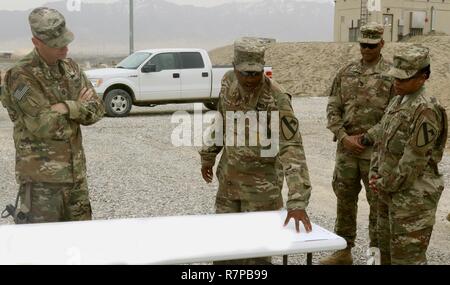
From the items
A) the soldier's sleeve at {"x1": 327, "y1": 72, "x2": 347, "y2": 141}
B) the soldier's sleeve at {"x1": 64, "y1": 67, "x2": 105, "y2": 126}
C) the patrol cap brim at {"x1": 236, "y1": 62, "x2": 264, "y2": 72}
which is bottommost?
the soldier's sleeve at {"x1": 327, "y1": 72, "x2": 347, "y2": 141}

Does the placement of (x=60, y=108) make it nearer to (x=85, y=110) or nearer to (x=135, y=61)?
(x=85, y=110)

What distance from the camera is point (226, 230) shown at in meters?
3.45

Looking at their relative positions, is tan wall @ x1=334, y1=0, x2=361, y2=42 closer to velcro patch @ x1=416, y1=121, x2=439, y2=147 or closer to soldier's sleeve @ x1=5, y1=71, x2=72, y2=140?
velcro patch @ x1=416, y1=121, x2=439, y2=147

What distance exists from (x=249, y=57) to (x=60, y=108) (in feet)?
3.91

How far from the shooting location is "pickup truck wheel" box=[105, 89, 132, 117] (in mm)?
13828

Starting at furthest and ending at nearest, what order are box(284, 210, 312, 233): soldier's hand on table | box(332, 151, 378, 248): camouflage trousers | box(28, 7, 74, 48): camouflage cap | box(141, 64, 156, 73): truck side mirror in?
box(141, 64, 156, 73): truck side mirror
box(332, 151, 378, 248): camouflage trousers
box(28, 7, 74, 48): camouflage cap
box(284, 210, 312, 233): soldier's hand on table

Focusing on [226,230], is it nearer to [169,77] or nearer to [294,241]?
[294,241]

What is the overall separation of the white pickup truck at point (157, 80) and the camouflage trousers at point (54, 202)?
10174 millimetres

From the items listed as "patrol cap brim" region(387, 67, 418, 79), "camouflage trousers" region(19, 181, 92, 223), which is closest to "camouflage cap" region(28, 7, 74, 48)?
"camouflage trousers" region(19, 181, 92, 223)

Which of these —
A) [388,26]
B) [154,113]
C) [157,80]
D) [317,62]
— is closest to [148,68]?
[157,80]

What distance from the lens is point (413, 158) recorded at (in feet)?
11.8

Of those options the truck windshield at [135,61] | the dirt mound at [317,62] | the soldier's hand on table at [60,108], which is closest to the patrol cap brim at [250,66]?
the soldier's hand on table at [60,108]

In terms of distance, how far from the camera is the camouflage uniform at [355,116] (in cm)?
480
